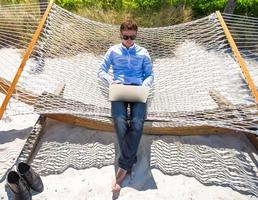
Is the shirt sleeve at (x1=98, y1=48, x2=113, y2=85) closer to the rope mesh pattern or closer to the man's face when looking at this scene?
the man's face

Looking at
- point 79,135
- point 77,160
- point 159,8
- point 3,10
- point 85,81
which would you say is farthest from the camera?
point 159,8

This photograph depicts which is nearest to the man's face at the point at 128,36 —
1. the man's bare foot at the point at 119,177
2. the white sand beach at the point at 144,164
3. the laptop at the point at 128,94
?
the laptop at the point at 128,94

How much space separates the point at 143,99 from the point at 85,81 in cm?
93

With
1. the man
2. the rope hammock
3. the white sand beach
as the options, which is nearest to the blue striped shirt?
the man

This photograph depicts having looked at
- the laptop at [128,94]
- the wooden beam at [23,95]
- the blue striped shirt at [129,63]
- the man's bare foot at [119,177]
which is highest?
the blue striped shirt at [129,63]

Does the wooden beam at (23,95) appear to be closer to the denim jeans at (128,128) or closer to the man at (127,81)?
the man at (127,81)

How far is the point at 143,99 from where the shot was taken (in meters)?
3.05

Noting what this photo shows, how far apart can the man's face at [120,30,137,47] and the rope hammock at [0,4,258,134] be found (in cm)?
50

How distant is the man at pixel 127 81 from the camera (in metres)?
2.89

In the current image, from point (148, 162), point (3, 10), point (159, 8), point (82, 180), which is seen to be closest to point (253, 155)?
point (148, 162)

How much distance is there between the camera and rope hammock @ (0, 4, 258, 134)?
329 centimetres

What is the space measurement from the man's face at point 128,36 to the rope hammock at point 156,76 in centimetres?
50

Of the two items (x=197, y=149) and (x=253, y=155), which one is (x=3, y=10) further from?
(x=253, y=155)

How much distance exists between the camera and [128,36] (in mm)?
3238
